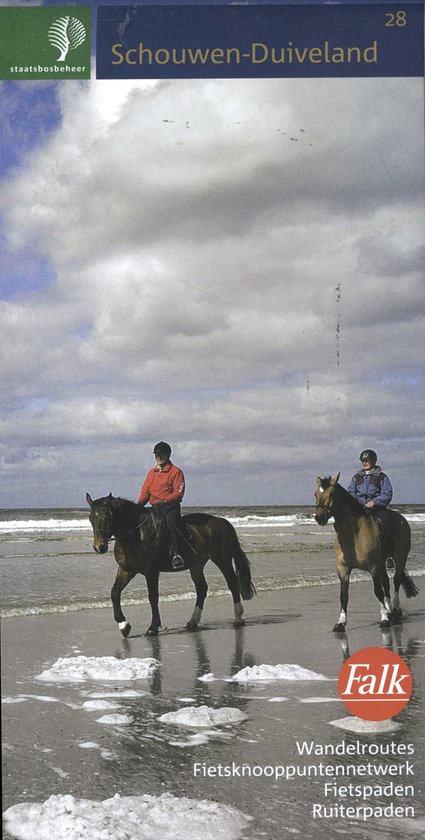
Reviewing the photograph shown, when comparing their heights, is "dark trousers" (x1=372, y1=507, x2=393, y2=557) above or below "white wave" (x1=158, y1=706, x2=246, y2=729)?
above

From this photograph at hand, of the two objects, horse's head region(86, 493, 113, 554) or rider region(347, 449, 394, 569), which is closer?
horse's head region(86, 493, 113, 554)

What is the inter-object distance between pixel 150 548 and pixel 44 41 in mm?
5780

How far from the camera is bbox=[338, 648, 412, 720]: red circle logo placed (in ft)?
13.5

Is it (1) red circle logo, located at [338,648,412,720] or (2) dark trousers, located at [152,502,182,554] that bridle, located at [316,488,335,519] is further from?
(1) red circle logo, located at [338,648,412,720]

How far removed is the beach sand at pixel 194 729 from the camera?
3.52m

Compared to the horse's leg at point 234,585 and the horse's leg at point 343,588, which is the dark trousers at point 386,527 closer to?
the horse's leg at point 343,588

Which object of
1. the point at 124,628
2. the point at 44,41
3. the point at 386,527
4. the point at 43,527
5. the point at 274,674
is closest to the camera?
the point at 44,41

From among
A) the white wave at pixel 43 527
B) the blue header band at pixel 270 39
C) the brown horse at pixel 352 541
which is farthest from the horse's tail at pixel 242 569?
the white wave at pixel 43 527

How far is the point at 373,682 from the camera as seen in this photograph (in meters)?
4.16

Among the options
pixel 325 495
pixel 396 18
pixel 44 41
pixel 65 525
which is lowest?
pixel 65 525

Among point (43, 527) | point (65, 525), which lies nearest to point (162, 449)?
point (43, 527)

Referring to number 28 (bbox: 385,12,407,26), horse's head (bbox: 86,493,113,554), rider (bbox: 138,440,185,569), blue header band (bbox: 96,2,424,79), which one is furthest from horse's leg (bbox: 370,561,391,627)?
number 28 (bbox: 385,12,407,26)

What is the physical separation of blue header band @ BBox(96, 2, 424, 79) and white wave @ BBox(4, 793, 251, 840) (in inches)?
144

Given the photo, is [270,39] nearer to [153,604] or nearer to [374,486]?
[374,486]
